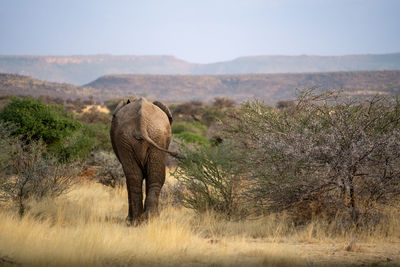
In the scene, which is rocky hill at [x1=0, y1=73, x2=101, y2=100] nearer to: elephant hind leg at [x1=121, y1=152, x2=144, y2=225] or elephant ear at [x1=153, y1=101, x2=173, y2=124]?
elephant ear at [x1=153, y1=101, x2=173, y2=124]

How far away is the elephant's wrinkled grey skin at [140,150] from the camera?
643cm

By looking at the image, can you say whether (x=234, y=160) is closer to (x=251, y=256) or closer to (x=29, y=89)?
(x=251, y=256)

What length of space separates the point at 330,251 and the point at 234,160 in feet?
8.50

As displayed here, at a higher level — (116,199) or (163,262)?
(163,262)

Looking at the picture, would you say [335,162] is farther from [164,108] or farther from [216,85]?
[216,85]

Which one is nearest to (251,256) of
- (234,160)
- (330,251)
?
(330,251)

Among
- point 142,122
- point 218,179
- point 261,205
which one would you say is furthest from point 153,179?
point 261,205

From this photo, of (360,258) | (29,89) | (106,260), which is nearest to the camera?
(106,260)

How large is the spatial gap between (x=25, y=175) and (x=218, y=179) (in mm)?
3454

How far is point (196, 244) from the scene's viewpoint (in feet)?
17.3

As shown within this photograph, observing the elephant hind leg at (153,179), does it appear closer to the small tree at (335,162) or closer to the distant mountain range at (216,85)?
Result: the small tree at (335,162)

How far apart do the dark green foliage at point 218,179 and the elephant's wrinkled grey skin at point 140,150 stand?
0.79 meters

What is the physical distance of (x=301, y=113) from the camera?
728 cm

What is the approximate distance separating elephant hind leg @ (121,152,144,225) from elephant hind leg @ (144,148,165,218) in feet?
0.49
